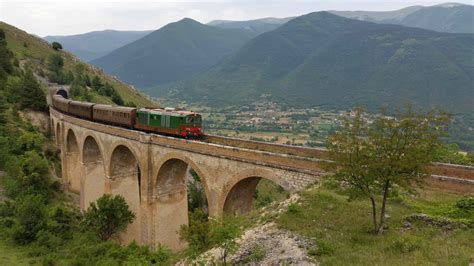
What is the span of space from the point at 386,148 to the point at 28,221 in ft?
83.0

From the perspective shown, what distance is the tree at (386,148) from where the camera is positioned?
11609 mm

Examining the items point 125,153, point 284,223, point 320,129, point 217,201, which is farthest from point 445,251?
point 320,129

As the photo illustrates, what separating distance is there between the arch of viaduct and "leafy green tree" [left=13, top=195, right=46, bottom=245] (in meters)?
6.38

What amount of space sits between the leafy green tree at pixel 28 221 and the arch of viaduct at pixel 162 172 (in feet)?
20.9

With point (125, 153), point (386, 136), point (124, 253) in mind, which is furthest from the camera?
point (125, 153)

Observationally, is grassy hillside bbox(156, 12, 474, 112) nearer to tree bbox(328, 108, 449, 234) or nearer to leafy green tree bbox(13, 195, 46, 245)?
tree bbox(328, 108, 449, 234)

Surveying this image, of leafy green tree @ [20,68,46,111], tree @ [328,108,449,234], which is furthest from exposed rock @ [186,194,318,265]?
leafy green tree @ [20,68,46,111]

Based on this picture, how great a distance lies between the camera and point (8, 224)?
26.5m

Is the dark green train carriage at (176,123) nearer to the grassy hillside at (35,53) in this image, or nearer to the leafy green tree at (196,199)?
the leafy green tree at (196,199)

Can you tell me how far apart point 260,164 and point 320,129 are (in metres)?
104

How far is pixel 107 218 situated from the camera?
28.5 meters

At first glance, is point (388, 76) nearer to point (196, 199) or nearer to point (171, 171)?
point (196, 199)

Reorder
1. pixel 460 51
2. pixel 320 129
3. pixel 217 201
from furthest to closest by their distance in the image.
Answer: pixel 460 51
pixel 320 129
pixel 217 201

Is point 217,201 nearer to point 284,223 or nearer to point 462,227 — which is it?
point 284,223
